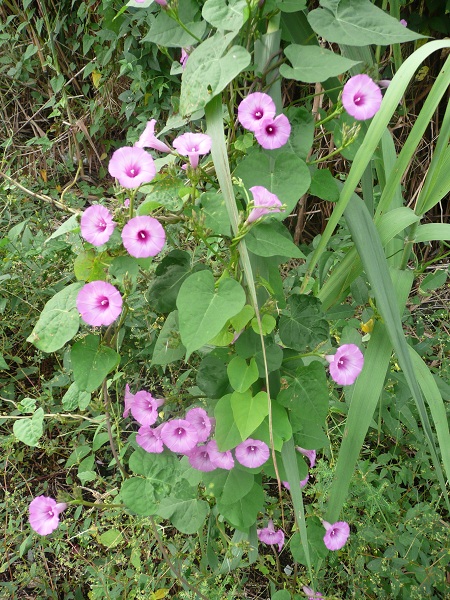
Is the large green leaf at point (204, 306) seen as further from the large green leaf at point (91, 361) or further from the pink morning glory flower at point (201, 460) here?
the pink morning glory flower at point (201, 460)

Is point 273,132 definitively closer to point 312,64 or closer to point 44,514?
point 312,64

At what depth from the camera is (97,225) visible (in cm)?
71

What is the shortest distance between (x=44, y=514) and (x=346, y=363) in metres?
0.69

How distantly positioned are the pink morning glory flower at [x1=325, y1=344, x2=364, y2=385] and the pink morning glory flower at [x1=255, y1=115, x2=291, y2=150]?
0.33 m

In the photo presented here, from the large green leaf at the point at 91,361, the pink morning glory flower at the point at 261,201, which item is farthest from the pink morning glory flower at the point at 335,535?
the pink morning glory flower at the point at 261,201

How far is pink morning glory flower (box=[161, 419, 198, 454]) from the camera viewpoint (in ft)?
2.84

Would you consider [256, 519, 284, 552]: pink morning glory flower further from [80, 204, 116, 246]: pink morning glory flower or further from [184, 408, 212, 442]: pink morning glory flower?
[80, 204, 116, 246]: pink morning glory flower

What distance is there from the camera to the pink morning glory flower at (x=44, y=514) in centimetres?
105

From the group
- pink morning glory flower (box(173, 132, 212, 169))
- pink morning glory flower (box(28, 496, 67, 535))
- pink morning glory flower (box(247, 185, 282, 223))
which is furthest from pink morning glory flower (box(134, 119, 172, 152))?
pink morning glory flower (box(28, 496, 67, 535))

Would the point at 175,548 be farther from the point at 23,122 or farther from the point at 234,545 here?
the point at 23,122

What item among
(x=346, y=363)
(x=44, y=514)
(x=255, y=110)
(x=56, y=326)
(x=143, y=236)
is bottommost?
(x=44, y=514)

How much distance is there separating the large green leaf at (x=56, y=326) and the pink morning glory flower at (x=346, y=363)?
0.40m

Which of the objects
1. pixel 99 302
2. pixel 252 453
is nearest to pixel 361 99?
pixel 99 302

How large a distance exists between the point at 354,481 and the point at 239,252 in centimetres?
89
